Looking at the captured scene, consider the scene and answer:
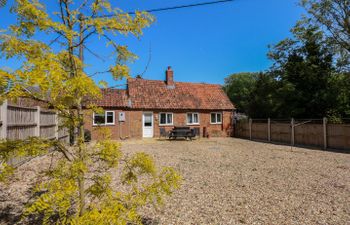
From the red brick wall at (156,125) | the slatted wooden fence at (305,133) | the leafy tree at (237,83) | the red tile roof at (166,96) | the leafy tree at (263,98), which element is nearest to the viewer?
the slatted wooden fence at (305,133)

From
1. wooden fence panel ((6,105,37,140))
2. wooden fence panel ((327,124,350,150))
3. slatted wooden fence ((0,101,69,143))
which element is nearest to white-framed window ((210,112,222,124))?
wooden fence panel ((327,124,350,150))

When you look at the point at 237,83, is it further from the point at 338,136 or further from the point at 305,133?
the point at 338,136

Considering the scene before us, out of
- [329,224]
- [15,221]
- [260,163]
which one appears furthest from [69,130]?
[260,163]

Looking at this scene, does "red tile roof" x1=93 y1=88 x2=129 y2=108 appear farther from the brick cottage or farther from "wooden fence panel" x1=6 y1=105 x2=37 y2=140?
"wooden fence panel" x1=6 y1=105 x2=37 y2=140

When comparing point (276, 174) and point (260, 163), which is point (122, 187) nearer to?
point (276, 174)

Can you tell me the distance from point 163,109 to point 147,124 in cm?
194

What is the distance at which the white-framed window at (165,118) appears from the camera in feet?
66.3

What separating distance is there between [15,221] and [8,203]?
94cm

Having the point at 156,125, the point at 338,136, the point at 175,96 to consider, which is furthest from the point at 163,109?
the point at 338,136

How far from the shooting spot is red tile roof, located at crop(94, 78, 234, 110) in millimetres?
19264

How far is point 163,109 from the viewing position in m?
20.0

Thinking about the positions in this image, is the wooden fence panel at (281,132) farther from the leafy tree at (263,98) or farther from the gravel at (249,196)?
the gravel at (249,196)

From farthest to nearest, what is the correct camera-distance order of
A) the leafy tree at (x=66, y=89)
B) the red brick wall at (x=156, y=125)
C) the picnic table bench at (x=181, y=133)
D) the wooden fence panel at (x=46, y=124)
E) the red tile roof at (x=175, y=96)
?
1. the red tile roof at (x=175, y=96)
2. the red brick wall at (x=156, y=125)
3. the picnic table bench at (x=181, y=133)
4. the wooden fence panel at (x=46, y=124)
5. the leafy tree at (x=66, y=89)

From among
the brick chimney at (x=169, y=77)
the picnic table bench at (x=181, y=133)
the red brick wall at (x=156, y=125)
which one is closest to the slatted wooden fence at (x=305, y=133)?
the red brick wall at (x=156, y=125)
